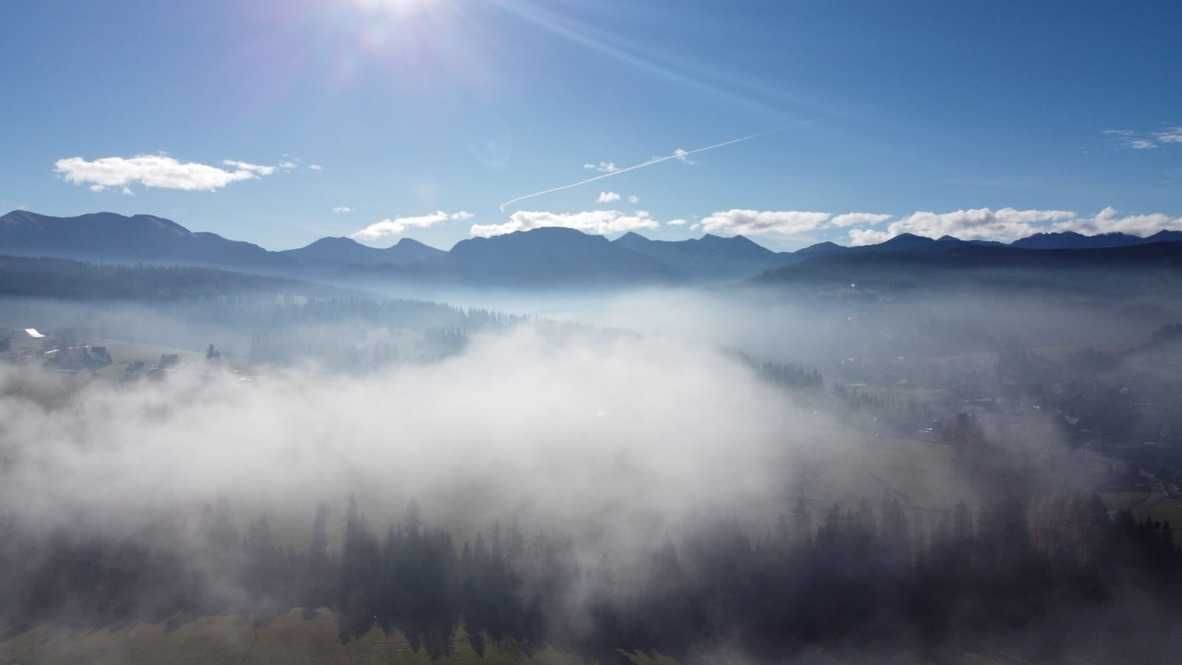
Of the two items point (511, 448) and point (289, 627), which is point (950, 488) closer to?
point (511, 448)

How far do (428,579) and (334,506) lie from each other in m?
27.7

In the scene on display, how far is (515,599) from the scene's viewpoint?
9088 cm

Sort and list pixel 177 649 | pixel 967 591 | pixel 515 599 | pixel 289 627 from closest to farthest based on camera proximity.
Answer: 1. pixel 177 649
2. pixel 289 627
3. pixel 515 599
4. pixel 967 591

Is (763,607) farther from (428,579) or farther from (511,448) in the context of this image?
(511,448)

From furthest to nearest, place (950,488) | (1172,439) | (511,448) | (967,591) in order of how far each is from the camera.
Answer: (1172,439) → (511,448) → (950,488) → (967,591)

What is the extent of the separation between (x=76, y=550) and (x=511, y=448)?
3037 inches

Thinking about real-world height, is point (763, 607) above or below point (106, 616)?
below

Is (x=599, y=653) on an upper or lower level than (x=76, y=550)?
lower

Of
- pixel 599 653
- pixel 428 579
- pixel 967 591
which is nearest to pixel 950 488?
pixel 967 591

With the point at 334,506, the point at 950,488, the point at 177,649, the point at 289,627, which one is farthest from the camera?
the point at 950,488

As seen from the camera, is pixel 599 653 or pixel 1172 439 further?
pixel 1172 439

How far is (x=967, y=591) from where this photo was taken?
322 feet

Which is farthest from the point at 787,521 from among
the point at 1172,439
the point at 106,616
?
the point at 1172,439

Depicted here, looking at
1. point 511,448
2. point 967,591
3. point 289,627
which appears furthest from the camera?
point 511,448
